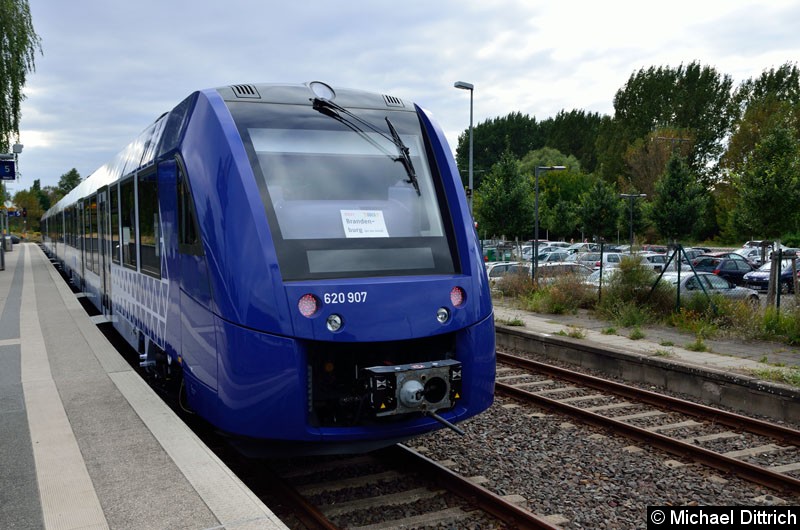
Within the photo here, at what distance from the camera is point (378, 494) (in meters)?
5.36

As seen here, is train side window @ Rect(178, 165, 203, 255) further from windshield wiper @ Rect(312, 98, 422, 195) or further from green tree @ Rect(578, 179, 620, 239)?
green tree @ Rect(578, 179, 620, 239)

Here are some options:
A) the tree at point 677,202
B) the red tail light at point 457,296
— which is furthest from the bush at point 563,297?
the tree at point 677,202

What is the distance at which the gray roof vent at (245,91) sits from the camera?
5483 millimetres

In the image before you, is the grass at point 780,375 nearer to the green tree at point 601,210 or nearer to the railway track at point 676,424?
the railway track at point 676,424

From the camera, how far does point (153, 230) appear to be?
6.74 metres

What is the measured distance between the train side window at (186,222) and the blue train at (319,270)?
0.03 meters

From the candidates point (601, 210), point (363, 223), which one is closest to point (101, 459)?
point (363, 223)

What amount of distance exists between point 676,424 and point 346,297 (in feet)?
16.6

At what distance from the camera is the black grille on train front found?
15.5 feet

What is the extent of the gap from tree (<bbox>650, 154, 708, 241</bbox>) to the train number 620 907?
3547 cm

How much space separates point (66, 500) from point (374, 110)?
3.76 m

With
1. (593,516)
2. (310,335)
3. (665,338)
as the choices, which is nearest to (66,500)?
(310,335)

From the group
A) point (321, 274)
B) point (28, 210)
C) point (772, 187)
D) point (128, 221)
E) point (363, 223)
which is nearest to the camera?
point (321, 274)

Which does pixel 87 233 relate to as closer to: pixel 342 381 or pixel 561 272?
pixel 342 381
